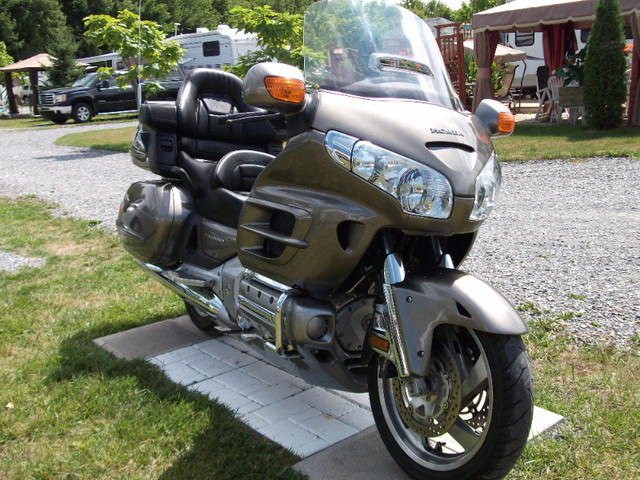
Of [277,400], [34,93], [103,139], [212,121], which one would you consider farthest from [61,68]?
[277,400]

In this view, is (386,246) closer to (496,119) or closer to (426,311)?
(426,311)

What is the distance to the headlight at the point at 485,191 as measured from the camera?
87.0 inches

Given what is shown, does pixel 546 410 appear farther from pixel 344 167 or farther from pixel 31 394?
pixel 31 394

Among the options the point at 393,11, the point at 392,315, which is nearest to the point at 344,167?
the point at 392,315

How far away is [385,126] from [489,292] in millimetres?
672

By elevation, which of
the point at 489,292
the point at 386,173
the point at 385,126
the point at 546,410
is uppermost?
the point at 385,126

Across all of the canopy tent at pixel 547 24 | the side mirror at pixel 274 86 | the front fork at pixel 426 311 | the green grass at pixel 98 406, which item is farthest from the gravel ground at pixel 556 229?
the canopy tent at pixel 547 24

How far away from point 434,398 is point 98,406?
159 cm

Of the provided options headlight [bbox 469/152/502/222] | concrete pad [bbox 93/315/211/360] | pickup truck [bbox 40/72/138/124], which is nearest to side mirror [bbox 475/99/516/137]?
headlight [bbox 469/152/502/222]

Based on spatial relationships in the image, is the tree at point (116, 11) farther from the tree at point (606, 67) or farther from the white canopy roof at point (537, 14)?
the tree at point (606, 67)

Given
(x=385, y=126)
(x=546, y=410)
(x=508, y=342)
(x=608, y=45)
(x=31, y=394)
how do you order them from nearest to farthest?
(x=508, y=342), (x=385, y=126), (x=546, y=410), (x=31, y=394), (x=608, y=45)

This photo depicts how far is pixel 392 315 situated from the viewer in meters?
2.18

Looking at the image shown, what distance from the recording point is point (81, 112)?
73.6 feet

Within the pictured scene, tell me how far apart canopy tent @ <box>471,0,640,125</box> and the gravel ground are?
4522mm
